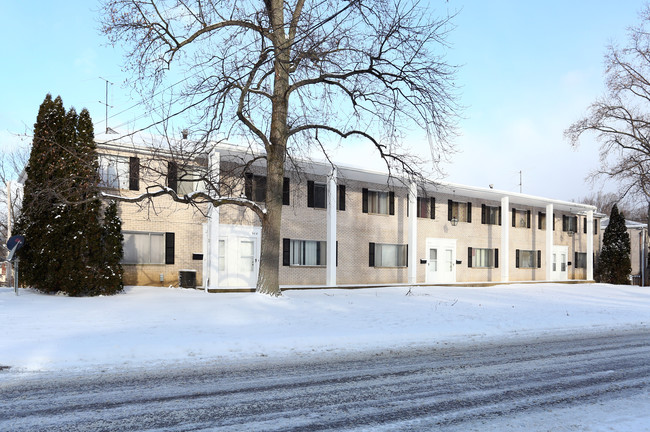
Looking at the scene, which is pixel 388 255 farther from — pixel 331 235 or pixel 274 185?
pixel 274 185

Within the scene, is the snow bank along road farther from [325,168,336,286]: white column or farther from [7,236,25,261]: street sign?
[325,168,336,286]: white column

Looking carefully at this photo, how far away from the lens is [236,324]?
39.0 ft

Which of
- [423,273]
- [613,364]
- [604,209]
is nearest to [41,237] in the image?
[613,364]

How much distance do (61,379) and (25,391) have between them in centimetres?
75

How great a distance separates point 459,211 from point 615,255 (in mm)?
17828

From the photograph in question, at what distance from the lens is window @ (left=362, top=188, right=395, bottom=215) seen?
27141mm

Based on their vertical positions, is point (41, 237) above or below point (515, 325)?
A: above

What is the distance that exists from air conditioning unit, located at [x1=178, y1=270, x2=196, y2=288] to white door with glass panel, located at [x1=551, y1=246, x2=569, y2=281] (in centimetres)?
2713

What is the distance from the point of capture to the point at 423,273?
98.0ft

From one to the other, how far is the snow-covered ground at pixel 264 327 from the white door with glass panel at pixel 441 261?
10.7 m

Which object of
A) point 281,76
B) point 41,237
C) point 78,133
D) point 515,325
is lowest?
point 515,325

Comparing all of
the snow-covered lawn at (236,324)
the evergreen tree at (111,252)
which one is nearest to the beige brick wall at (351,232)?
the evergreen tree at (111,252)

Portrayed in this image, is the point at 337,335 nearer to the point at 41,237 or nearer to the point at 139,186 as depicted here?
the point at 41,237

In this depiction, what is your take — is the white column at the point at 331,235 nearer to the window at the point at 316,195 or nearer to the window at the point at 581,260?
the window at the point at 316,195
